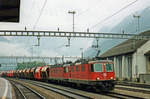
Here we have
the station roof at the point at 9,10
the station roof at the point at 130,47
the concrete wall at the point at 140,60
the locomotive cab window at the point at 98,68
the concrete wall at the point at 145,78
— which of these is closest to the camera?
the station roof at the point at 9,10

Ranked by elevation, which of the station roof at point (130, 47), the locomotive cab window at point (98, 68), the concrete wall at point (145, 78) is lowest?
the concrete wall at point (145, 78)

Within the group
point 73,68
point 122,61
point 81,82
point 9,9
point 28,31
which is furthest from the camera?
point 122,61

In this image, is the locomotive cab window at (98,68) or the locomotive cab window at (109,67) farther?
the locomotive cab window at (109,67)

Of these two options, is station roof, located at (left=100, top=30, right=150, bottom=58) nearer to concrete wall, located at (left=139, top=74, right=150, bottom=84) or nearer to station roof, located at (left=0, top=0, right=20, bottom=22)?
concrete wall, located at (left=139, top=74, right=150, bottom=84)

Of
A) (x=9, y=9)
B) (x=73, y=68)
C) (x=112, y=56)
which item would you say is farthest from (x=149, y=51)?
(x=9, y=9)

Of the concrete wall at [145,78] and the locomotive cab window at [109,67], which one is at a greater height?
the locomotive cab window at [109,67]

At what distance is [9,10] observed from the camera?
15344mm

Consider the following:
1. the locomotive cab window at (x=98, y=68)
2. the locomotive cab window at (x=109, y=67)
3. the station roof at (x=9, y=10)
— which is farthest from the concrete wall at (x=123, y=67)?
the station roof at (x=9, y=10)

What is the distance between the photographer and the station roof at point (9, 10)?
13539 mm

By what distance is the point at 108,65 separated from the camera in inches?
925

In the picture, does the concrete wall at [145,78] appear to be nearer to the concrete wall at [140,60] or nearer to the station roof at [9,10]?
the concrete wall at [140,60]

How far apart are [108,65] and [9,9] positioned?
11.7 m

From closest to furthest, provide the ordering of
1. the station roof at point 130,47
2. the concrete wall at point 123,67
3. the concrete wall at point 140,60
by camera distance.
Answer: the concrete wall at point 140,60 → the station roof at point 130,47 → the concrete wall at point 123,67

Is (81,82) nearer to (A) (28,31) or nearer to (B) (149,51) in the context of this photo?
(A) (28,31)
